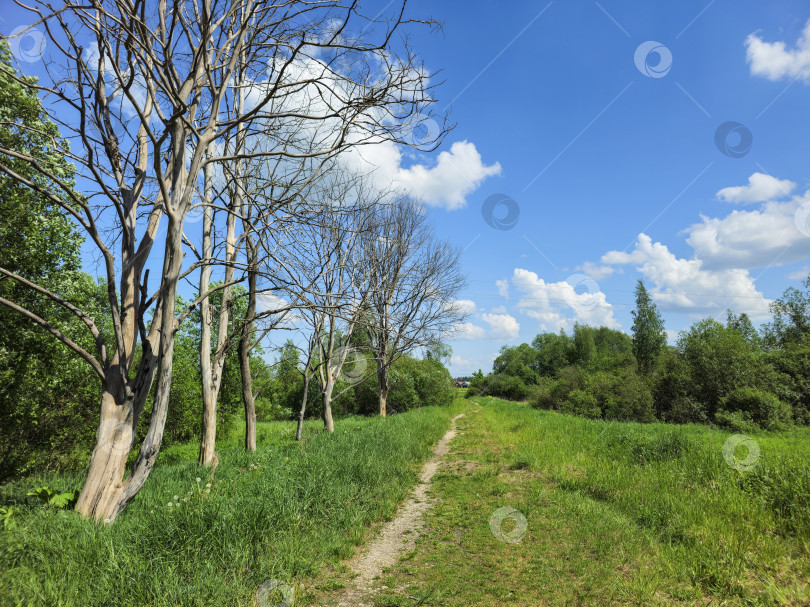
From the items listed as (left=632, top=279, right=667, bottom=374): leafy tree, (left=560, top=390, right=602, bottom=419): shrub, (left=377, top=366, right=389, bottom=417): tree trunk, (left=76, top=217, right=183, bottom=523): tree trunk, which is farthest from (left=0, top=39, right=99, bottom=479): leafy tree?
(left=632, top=279, right=667, bottom=374): leafy tree

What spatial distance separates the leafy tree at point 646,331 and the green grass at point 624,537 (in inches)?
1472

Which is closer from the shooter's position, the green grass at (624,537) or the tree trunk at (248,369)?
the green grass at (624,537)

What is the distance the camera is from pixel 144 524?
148 inches

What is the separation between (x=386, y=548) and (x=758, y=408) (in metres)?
22.5

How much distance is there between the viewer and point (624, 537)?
4.47 metres

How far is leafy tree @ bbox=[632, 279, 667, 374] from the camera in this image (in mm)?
39409

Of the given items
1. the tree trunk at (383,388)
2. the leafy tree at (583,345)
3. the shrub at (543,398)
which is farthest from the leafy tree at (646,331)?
the tree trunk at (383,388)

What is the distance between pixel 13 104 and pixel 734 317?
216 ft

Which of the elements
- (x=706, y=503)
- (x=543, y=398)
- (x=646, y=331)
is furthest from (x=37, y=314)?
(x=646, y=331)

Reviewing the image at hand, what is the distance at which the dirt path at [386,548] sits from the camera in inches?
141

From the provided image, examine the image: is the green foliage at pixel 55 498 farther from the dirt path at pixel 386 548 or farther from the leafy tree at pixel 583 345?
the leafy tree at pixel 583 345

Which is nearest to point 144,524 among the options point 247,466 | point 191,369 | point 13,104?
point 247,466

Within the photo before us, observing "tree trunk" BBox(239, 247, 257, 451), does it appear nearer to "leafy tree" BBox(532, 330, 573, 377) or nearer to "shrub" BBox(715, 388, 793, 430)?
"shrub" BBox(715, 388, 793, 430)

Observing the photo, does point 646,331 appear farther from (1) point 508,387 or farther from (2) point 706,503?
(2) point 706,503
